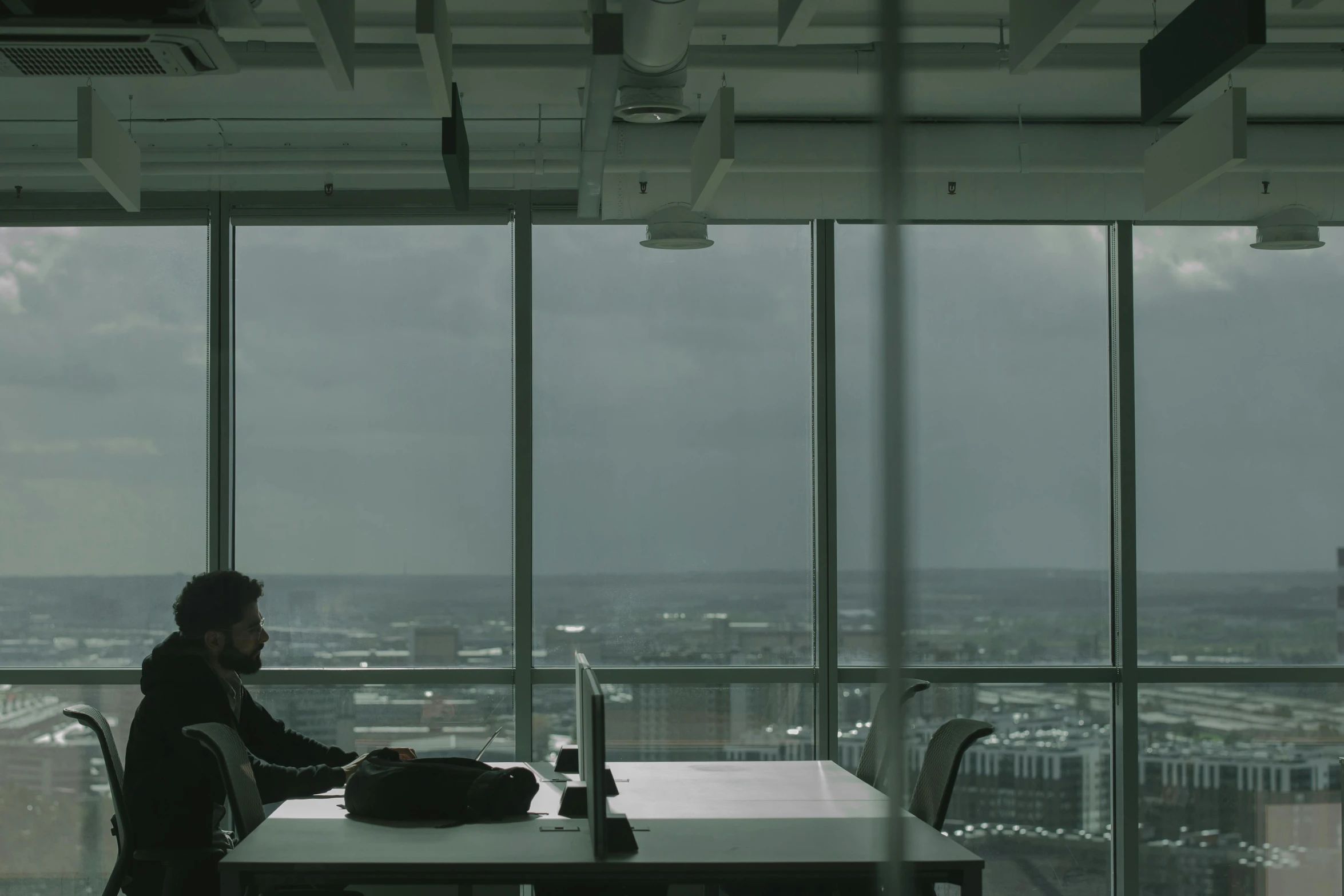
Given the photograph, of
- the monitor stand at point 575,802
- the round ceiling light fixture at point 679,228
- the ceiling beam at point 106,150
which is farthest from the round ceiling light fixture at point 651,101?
the monitor stand at point 575,802

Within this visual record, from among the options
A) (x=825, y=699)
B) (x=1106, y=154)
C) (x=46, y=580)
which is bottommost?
(x=825, y=699)

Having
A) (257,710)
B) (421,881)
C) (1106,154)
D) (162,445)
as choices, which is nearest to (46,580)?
(162,445)

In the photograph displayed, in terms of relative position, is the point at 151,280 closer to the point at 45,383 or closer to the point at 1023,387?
the point at 45,383

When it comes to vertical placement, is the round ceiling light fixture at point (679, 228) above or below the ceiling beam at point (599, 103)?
below

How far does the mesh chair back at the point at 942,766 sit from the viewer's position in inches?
141

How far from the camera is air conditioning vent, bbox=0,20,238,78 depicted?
264 cm

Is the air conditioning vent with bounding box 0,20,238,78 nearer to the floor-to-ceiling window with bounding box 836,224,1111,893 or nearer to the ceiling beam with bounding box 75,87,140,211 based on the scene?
the ceiling beam with bounding box 75,87,140,211

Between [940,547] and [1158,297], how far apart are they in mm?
4851

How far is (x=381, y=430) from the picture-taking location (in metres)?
5.80

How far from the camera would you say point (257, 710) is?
4.20 meters

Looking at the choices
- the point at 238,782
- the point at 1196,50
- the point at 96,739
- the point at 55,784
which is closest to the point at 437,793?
the point at 238,782

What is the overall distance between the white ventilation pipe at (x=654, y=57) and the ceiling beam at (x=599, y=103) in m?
0.05

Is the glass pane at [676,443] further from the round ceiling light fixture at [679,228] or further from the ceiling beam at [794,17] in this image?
the ceiling beam at [794,17]

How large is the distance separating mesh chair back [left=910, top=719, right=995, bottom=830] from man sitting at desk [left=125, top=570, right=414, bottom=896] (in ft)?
5.43
